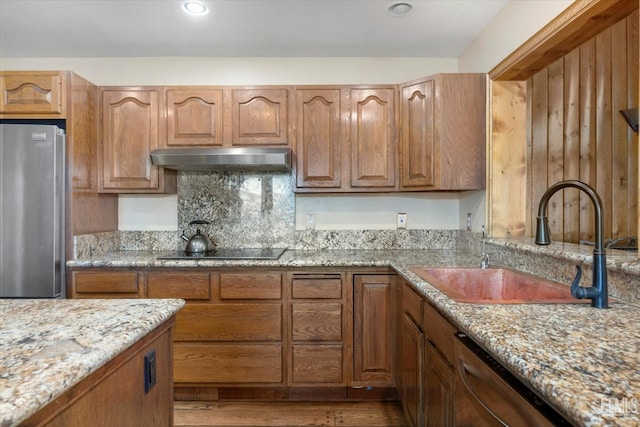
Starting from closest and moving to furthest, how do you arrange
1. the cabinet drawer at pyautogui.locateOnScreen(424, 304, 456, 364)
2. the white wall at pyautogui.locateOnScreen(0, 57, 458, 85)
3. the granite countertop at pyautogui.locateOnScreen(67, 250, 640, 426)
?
the granite countertop at pyautogui.locateOnScreen(67, 250, 640, 426) → the cabinet drawer at pyautogui.locateOnScreen(424, 304, 456, 364) → the white wall at pyautogui.locateOnScreen(0, 57, 458, 85)

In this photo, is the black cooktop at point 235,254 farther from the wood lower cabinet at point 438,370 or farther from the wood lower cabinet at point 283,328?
the wood lower cabinet at point 438,370

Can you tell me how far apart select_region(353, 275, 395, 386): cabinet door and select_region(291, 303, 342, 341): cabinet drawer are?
0.40 ft

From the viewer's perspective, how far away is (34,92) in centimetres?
225

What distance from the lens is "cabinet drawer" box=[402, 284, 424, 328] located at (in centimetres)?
158

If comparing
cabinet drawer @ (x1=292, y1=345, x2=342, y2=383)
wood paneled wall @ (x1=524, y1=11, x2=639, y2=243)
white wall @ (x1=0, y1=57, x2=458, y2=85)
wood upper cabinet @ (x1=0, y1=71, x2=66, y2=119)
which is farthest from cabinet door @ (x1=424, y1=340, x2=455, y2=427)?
wood upper cabinet @ (x1=0, y1=71, x2=66, y2=119)

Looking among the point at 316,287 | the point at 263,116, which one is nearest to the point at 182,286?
the point at 316,287

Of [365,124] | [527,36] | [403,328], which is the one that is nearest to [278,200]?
→ [365,124]

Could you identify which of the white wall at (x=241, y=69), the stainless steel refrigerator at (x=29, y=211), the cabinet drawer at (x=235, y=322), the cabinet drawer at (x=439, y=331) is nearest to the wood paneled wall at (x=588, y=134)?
the white wall at (x=241, y=69)

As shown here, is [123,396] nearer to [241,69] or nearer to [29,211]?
[29,211]

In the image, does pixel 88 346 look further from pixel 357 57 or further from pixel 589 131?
pixel 589 131

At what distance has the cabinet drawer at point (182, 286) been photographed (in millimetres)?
2188

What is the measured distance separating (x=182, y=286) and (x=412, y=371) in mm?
1476

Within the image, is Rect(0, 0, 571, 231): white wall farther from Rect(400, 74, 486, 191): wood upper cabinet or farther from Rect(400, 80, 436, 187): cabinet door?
Rect(400, 74, 486, 191): wood upper cabinet

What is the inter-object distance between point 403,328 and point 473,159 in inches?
47.5
